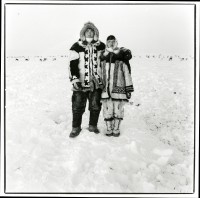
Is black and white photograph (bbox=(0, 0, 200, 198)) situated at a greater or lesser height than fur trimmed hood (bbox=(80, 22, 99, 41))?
lesser

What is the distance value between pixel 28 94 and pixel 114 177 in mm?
2472

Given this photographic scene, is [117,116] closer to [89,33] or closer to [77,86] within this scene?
[77,86]

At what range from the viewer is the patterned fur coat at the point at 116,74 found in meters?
7.66

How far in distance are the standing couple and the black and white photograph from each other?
0.7 inches

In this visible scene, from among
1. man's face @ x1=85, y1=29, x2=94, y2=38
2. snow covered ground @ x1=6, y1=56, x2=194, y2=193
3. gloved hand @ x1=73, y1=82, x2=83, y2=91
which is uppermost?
man's face @ x1=85, y1=29, x2=94, y2=38

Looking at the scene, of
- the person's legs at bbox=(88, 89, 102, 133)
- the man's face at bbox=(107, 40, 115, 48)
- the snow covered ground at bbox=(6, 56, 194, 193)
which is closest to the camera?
the snow covered ground at bbox=(6, 56, 194, 193)

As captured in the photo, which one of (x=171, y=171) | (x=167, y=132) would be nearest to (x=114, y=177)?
(x=171, y=171)

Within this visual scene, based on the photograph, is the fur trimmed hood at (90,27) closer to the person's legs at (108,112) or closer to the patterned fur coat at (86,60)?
the patterned fur coat at (86,60)

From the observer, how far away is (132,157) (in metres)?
7.51

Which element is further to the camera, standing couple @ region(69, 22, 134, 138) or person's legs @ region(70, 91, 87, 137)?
person's legs @ region(70, 91, 87, 137)

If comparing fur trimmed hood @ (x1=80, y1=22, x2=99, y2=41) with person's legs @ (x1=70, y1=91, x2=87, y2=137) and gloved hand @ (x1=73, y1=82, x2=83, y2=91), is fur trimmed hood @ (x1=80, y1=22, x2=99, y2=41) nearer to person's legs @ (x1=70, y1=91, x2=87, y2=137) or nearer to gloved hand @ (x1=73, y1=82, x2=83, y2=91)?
gloved hand @ (x1=73, y1=82, x2=83, y2=91)

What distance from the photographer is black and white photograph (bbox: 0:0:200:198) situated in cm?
728

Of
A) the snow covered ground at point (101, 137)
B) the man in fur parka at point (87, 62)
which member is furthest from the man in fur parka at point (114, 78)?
the snow covered ground at point (101, 137)

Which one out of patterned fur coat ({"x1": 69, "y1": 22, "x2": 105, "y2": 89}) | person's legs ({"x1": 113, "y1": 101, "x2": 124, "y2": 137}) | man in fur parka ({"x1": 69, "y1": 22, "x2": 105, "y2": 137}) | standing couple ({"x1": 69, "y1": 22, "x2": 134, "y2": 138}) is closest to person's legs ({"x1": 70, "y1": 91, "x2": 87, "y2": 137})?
standing couple ({"x1": 69, "y1": 22, "x2": 134, "y2": 138})
